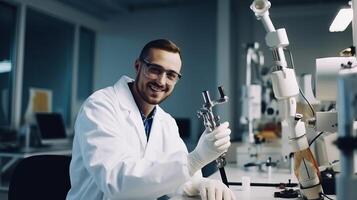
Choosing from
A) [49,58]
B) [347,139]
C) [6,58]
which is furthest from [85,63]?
[347,139]

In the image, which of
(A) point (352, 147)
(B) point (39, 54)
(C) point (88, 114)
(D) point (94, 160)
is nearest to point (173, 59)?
(C) point (88, 114)

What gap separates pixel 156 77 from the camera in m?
1.31

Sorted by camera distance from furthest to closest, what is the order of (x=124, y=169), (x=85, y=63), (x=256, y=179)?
(x=85, y=63), (x=256, y=179), (x=124, y=169)

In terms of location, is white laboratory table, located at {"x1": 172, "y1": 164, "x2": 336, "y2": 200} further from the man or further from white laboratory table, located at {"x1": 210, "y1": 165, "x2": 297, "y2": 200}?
the man

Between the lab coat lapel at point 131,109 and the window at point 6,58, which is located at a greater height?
the window at point 6,58

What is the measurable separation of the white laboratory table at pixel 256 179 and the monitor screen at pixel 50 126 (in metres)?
1.91

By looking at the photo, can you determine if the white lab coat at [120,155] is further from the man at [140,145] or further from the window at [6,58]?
the window at [6,58]

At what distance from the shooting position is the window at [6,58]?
351cm

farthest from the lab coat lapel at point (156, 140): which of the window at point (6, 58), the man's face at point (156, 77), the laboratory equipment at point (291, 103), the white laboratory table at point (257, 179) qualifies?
the window at point (6, 58)

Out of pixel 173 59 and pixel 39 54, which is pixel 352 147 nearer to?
pixel 173 59

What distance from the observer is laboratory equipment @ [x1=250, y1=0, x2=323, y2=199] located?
105 cm

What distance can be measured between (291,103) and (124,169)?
1.78ft

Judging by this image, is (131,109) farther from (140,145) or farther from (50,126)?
(50,126)

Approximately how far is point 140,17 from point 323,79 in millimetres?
3974
